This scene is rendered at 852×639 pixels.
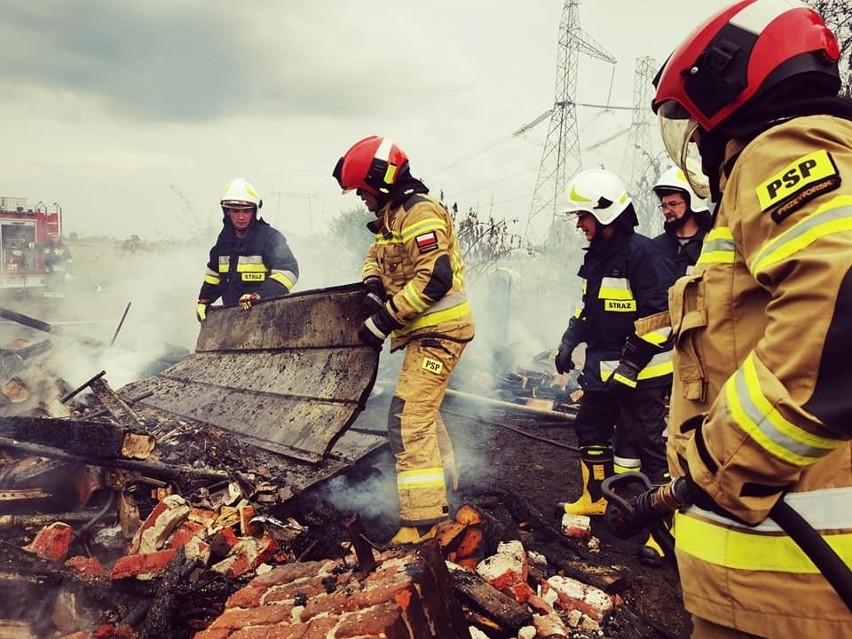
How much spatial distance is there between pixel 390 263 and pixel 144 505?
2.15 metres

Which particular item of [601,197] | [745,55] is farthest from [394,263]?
[745,55]

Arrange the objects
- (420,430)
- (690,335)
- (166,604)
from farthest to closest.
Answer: (420,430)
(166,604)
(690,335)

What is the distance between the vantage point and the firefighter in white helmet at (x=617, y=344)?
12.6 ft

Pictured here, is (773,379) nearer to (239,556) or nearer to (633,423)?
(239,556)

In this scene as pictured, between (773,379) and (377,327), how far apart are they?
2.73m

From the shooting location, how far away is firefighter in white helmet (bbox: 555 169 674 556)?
383 cm

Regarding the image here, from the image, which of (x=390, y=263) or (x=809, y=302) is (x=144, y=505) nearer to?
(x=390, y=263)

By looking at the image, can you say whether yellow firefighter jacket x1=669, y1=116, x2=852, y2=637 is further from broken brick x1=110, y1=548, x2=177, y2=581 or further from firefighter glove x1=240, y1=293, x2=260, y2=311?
firefighter glove x1=240, y1=293, x2=260, y2=311

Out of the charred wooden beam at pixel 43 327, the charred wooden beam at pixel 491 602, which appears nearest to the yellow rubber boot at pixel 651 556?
the charred wooden beam at pixel 491 602

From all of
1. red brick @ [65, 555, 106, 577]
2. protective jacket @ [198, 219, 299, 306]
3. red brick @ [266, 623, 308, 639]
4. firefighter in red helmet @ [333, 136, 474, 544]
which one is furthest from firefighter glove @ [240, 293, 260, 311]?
red brick @ [266, 623, 308, 639]

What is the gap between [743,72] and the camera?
1.31 m

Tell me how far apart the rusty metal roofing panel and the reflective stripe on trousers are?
294 millimetres

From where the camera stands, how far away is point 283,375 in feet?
14.7

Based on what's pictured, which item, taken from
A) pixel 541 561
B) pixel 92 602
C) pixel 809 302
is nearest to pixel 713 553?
pixel 809 302
